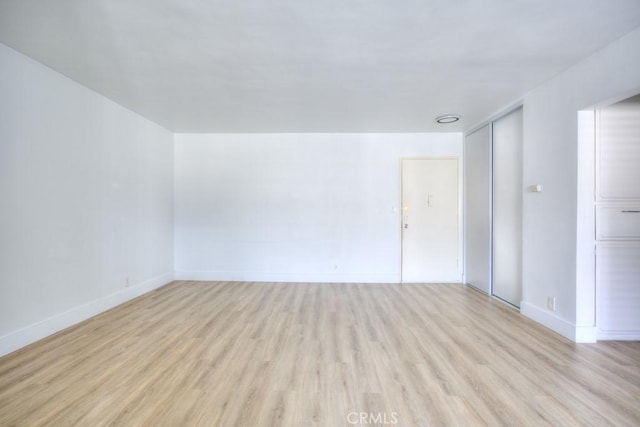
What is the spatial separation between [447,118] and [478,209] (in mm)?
1507

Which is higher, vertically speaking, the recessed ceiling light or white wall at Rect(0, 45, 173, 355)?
the recessed ceiling light

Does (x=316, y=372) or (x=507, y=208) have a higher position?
(x=507, y=208)

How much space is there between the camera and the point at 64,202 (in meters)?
3.02

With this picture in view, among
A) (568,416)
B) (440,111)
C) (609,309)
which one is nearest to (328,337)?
(568,416)

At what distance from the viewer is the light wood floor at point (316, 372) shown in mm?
1777

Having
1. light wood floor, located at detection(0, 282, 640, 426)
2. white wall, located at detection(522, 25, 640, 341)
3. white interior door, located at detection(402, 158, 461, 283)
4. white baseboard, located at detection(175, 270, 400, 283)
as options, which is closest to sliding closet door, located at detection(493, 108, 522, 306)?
white wall, located at detection(522, 25, 640, 341)

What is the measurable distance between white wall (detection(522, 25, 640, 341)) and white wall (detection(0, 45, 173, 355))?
5.10 meters

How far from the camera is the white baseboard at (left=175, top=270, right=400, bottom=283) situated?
5.08 m

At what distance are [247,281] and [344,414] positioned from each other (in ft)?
12.0

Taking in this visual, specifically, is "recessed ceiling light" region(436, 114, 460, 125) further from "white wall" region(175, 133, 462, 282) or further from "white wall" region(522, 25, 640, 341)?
"white wall" region(522, 25, 640, 341)

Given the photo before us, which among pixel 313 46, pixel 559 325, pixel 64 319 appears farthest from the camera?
pixel 64 319

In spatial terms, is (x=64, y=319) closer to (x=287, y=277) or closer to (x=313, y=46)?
(x=287, y=277)

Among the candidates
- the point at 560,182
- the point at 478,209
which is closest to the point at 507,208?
the point at 478,209

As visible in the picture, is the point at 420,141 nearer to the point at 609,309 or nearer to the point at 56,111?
the point at 609,309
